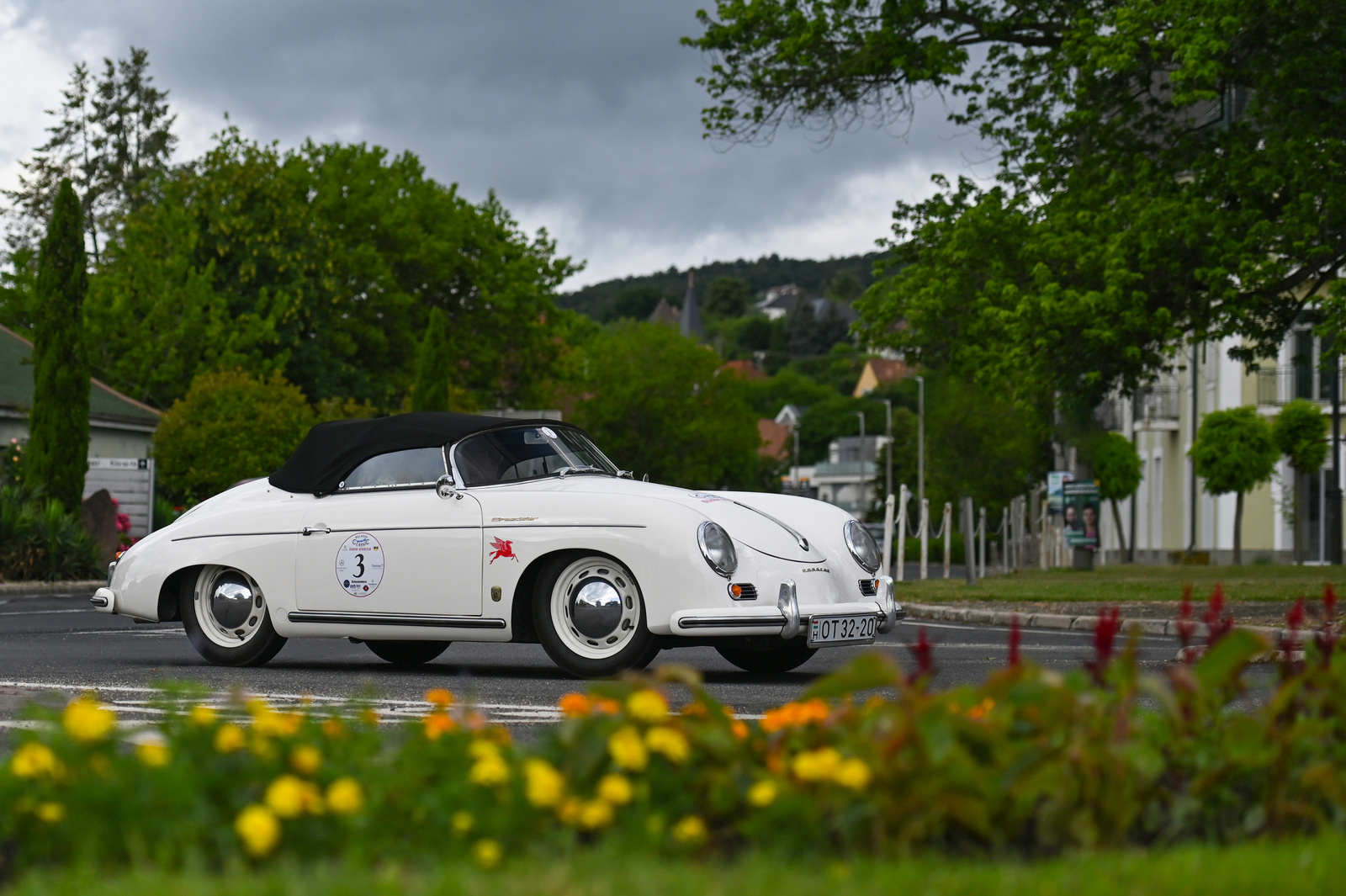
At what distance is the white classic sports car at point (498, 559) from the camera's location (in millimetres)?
9289

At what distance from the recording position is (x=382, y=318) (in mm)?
51344

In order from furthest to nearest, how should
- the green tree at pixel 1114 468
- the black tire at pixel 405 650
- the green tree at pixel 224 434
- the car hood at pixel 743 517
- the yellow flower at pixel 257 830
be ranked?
the green tree at pixel 1114 468 < the green tree at pixel 224 434 < the black tire at pixel 405 650 < the car hood at pixel 743 517 < the yellow flower at pixel 257 830

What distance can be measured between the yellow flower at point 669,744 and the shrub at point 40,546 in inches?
887

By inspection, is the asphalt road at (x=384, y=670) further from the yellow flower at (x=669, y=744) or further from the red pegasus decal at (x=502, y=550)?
the yellow flower at (x=669, y=744)

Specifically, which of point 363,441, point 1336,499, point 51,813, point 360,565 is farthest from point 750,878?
point 1336,499

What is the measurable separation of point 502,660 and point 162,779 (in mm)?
8178

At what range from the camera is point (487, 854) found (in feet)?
10.5

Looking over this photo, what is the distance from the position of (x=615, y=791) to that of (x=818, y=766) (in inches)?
16.8

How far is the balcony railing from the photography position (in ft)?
164

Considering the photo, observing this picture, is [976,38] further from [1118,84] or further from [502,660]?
[502,660]

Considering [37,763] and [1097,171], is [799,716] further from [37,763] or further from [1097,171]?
[1097,171]

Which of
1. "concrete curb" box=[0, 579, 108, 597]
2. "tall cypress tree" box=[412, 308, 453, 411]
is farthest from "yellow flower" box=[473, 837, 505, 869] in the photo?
"tall cypress tree" box=[412, 308, 453, 411]

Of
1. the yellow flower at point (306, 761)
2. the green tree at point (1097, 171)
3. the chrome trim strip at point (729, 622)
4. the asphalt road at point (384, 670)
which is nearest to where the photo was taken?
the yellow flower at point (306, 761)

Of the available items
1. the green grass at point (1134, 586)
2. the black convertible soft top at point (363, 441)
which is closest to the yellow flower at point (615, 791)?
the black convertible soft top at point (363, 441)
